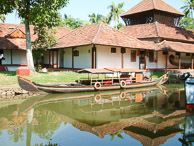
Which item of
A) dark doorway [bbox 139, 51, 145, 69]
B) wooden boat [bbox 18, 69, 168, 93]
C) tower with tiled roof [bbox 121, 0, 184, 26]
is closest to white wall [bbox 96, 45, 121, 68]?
wooden boat [bbox 18, 69, 168, 93]

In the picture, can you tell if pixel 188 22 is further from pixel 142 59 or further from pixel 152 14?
pixel 142 59

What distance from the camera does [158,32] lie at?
85.1ft

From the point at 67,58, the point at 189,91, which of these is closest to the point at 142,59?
the point at 67,58

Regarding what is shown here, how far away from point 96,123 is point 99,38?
1228cm

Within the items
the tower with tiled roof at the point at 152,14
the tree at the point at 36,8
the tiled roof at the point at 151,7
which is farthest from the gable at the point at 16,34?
the tiled roof at the point at 151,7

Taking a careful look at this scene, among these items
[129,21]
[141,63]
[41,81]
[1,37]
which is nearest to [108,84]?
[41,81]

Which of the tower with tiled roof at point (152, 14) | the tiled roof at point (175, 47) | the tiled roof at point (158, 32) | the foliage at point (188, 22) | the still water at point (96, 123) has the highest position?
the foliage at point (188, 22)

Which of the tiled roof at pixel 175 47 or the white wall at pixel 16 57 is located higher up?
the tiled roof at pixel 175 47

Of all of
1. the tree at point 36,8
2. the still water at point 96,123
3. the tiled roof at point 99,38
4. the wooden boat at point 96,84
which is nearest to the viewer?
the still water at point 96,123

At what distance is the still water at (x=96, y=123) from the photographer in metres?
6.42

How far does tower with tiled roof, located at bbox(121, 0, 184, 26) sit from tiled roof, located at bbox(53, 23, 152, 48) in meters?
Answer: 8.72

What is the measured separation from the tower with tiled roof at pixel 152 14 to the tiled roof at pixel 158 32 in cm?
129

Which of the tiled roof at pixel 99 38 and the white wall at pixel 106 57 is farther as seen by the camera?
the white wall at pixel 106 57

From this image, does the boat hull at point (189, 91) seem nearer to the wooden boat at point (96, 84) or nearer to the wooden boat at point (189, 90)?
the wooden boat at point (189, 90)
